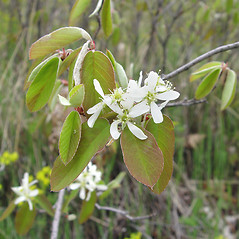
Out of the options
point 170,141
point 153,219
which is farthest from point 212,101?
point 170,141

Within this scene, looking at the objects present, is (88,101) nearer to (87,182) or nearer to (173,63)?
(87,182)

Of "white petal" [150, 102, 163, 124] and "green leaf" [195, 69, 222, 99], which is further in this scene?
"green leaf" [195, 69, 222, 99]

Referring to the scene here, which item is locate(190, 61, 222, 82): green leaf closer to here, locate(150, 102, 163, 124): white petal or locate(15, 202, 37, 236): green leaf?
locate(150, 102, 163, 124): white petal

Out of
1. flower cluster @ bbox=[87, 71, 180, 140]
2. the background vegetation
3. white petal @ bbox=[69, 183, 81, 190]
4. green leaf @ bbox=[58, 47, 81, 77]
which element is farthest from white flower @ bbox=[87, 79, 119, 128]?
the background vegetation

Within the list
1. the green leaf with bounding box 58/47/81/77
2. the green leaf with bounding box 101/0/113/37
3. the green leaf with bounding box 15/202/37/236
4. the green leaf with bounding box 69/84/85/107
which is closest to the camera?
the green leaf with bounding box 69/84/85/107

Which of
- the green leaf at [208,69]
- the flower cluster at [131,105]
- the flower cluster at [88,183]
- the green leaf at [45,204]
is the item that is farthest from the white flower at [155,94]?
the green leaf at [45,204]

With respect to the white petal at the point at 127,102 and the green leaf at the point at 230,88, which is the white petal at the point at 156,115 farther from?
the green leaf at the point at 230,88

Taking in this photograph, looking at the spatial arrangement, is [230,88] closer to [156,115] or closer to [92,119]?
[156,115]
